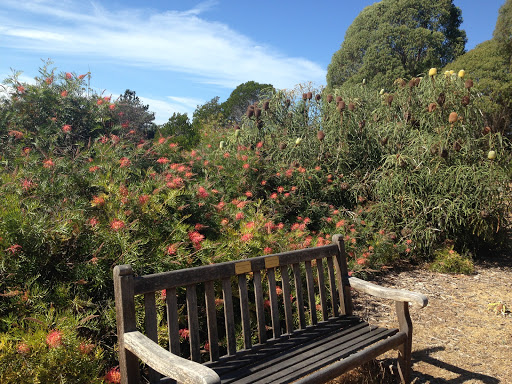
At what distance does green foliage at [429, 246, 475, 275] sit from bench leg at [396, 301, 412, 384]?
2.98 m

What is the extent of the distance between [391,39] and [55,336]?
2211 cm

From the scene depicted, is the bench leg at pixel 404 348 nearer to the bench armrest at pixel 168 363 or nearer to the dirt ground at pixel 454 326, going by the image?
the dirt ground at pixel 454 326

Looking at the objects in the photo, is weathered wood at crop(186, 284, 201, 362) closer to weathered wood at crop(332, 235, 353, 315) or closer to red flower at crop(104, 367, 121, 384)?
red flower at crop(104, 367, 121, 384)

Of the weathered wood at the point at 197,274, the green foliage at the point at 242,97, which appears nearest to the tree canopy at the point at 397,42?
the green foliage at the point at 242,97

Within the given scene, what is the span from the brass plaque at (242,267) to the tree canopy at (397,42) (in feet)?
63.0

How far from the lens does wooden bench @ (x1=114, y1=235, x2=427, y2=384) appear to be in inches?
75.8

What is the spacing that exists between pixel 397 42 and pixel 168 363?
22.1m

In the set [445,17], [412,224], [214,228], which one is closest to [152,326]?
[214,228]

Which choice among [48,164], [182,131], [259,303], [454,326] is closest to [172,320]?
[259,303]

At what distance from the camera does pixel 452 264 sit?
5.45 m

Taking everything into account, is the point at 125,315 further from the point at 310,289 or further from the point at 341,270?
the point at 341,270

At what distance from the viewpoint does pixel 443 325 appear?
395cm

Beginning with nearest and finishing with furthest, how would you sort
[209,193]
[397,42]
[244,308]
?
[244,308] → [209,193] → [397,42]

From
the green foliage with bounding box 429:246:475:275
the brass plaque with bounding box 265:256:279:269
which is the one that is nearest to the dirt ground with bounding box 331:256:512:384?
the green foliage with bounding box 429:246:475:275
